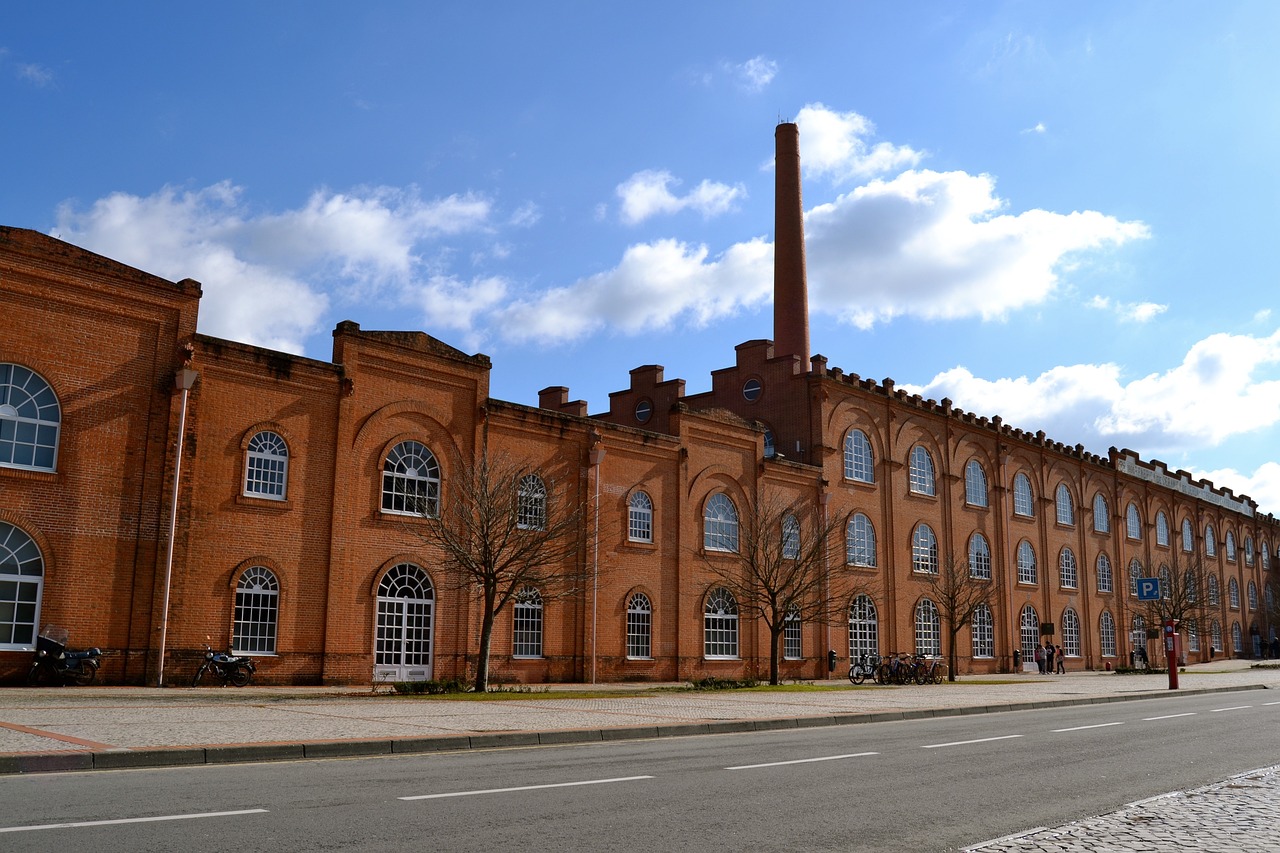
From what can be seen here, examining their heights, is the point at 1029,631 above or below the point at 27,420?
below

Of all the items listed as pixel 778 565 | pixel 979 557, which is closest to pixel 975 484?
pixel 979 557

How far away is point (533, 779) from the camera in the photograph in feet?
33.9

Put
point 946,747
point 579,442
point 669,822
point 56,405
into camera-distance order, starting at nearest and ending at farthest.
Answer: point 669,822, point 946,747, point 56,405, point 579,442

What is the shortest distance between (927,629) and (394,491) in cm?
2714

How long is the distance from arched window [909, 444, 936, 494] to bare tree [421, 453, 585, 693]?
20387 mm

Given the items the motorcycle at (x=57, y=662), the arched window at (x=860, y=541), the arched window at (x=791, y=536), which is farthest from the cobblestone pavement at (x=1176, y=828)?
the arched window at (x=860, y=541)

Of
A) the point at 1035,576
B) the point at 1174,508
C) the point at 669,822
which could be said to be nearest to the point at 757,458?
the point at 1035,576

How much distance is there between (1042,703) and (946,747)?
12.5 m

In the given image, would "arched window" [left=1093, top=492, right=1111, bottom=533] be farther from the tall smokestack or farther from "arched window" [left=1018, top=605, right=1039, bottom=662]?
the tall smokestack

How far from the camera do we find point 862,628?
43.8 m

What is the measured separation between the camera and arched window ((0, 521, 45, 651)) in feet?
74.4

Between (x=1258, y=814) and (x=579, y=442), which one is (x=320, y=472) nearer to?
(x=579, y=442)

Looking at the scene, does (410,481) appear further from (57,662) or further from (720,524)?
(720,524)

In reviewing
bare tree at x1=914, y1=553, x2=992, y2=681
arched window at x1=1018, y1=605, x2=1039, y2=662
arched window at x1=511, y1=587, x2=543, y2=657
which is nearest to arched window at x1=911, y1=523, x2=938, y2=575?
bare tree at x1=914, y1=553, x2=992, y2=681
